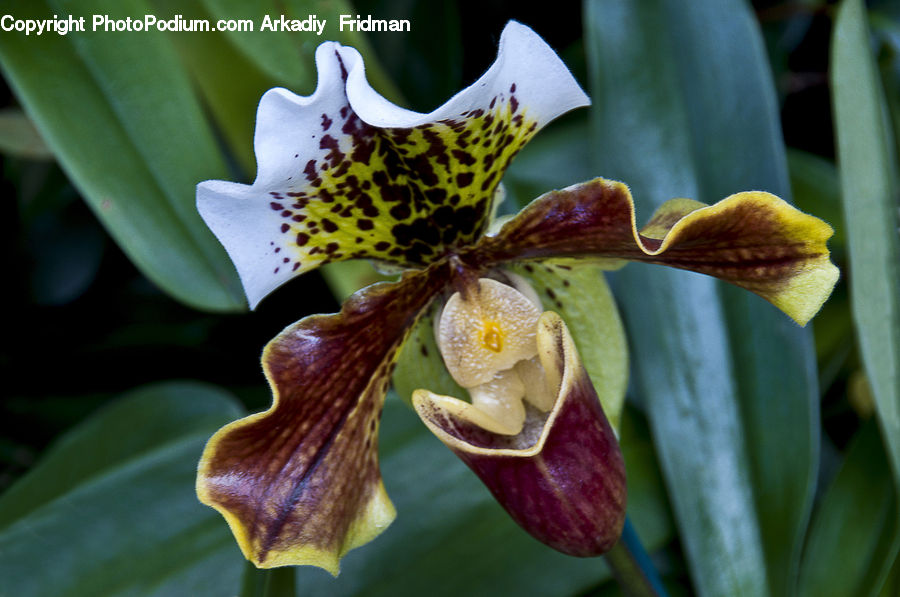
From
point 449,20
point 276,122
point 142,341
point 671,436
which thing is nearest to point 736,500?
point 671,436

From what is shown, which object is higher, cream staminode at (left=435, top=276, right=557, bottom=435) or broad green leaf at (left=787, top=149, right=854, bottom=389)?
cream staminode at (left=435, top=276, right=557, bottom=435)

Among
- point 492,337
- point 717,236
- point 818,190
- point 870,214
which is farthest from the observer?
point 818,190

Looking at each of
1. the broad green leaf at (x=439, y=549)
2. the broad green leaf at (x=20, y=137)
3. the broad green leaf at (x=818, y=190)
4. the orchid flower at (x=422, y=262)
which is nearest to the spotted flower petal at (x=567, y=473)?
the orchid flower at (x=422, y=262)

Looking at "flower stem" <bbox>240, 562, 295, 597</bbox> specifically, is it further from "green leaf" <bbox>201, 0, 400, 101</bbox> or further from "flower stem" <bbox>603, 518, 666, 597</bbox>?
"green leaf" <bbox>201, 0, 400, 101</bbox>

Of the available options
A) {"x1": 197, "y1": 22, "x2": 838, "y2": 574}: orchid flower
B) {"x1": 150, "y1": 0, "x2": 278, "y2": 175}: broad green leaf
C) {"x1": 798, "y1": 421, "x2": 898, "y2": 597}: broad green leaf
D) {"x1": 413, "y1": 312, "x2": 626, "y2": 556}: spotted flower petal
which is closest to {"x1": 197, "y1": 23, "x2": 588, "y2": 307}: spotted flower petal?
{"x1": 197, "y1": 22, "x2": 838, "y2": 574}: orchid flower

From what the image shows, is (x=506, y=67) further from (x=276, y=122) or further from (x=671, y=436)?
(x=671, y=436)

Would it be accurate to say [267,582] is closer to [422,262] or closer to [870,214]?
[422,262]

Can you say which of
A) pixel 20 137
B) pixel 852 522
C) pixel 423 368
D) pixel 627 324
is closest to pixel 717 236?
pixel 423 368
